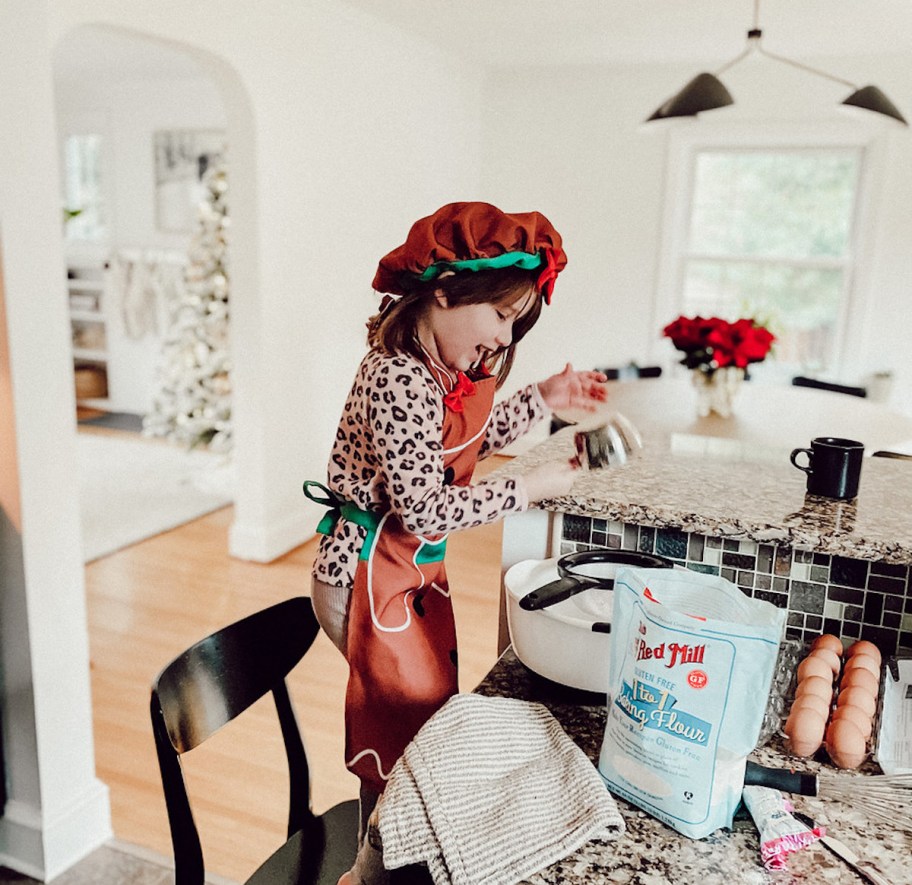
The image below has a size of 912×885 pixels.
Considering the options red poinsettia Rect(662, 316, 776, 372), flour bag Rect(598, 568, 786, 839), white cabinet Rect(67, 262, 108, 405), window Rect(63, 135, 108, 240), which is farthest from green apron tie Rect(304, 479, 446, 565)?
window Rect(63, 135, 108, 240)

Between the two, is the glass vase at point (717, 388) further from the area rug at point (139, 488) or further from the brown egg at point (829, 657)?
the area rug at point (139, 488)

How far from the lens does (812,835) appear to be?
0.74 meters

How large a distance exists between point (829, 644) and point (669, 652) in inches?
16.3

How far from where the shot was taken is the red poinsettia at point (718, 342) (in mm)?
3098

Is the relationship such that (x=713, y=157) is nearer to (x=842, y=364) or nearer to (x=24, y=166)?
(x=842, y=364)

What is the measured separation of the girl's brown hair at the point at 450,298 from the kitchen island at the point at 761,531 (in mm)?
275

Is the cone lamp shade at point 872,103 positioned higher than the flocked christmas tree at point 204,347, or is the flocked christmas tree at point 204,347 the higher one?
the cone lamp shade at point 872,103

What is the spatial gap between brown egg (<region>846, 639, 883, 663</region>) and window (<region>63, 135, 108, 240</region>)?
6.39 m

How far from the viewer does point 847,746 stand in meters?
0.87

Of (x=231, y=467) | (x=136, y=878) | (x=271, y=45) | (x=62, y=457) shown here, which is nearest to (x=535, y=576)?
(x=62, y=457)

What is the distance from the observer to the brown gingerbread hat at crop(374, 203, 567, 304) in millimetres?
1083

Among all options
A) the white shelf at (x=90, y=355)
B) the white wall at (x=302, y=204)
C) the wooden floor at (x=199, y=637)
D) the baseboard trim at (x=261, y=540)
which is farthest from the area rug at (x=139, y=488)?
the white shelf at (x=90, y=355)

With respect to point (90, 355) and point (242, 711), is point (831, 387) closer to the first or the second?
point (242, 711)

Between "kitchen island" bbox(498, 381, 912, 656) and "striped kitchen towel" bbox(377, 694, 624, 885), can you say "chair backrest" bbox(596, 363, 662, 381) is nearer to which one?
"kitchen island" bbox(498, 381, 912, 656)
